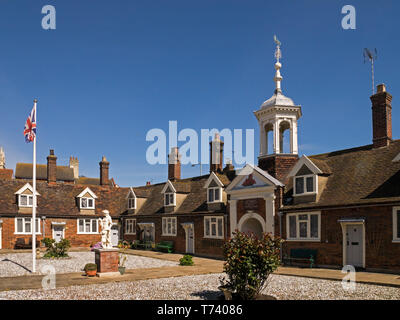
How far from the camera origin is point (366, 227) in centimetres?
2009

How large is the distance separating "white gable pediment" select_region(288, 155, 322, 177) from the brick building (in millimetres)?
49

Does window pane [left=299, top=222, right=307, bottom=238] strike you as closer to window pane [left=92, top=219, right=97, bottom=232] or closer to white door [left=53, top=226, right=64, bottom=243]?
window pane [left=92, top=219, right=97, bottom=232]

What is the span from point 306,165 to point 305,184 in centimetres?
110

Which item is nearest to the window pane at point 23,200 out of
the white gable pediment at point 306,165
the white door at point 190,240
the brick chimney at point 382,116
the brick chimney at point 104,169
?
the brick chimney at point 104,169

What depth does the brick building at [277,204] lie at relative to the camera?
66.8 ft

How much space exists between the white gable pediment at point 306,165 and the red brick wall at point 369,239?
2491 millimetres

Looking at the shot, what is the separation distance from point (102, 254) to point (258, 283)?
29.6 feet

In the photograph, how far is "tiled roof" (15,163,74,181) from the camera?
8048 cm

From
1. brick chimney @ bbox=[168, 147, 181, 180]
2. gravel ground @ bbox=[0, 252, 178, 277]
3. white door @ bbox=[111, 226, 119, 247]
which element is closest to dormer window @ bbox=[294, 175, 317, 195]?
gravel ground @ bbox=[0, 252, 178, 277]

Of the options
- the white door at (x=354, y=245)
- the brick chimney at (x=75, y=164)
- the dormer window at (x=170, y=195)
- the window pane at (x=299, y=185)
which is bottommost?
the white door at (x=354, y=245)

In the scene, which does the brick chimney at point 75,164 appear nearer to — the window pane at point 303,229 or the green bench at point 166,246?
the green bench at point 166,246
